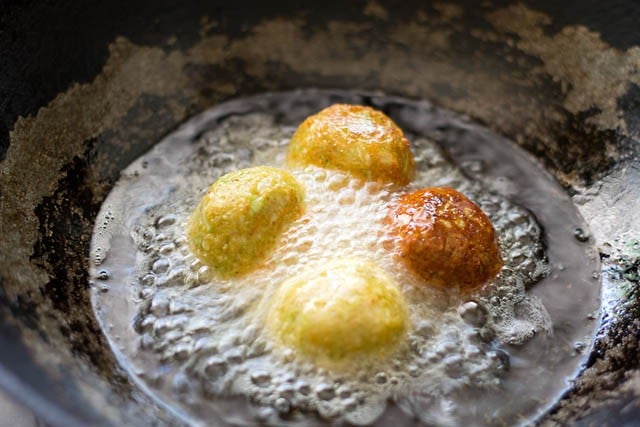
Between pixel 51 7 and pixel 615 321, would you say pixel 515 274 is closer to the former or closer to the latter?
pixel 615 321

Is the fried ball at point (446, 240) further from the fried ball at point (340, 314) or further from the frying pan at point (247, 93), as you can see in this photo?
the frying pan at point (247, 93)

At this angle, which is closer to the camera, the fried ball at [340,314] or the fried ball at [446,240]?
the fried ball at [340,314]

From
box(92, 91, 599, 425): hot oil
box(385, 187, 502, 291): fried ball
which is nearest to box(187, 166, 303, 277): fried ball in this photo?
box(92, 91, 599, 425): hot oil

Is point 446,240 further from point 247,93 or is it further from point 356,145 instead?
point 247,93

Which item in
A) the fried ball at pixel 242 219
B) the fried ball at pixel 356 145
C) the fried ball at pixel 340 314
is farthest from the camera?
the fried ball at pixel 356 145

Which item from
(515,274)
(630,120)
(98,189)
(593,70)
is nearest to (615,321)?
(515,274)

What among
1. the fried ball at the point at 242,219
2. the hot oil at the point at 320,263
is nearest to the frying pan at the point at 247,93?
the hot oil at the point at 320,263

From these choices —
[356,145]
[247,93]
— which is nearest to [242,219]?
[356,145]
